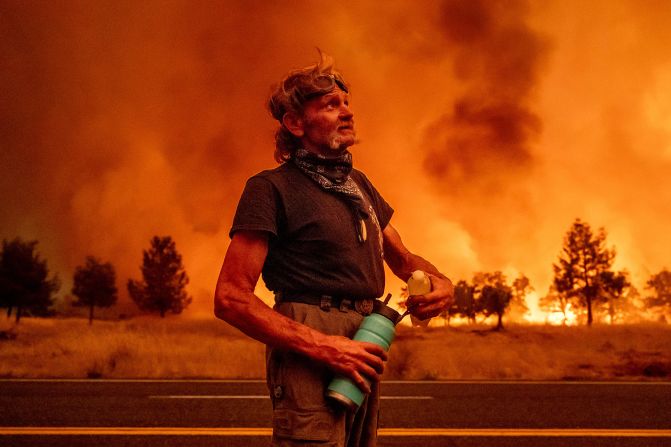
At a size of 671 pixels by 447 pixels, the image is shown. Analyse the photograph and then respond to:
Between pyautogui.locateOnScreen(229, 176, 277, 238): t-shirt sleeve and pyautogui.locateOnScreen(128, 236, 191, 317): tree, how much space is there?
60388mm

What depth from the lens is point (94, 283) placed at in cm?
5703

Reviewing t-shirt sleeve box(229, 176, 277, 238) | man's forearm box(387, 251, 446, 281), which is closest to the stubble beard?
t-shirt sleeve box(229, 176, 277, 238)

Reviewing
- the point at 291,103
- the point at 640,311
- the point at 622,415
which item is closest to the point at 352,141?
the point at 291,103

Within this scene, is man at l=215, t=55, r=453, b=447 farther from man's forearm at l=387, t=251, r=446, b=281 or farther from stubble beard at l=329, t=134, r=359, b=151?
man's forearm at l=387, t=251, r=446, b=281

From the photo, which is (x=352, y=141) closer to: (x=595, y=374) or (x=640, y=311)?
(x=595, y=374)

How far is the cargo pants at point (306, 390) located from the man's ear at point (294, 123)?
0.57m

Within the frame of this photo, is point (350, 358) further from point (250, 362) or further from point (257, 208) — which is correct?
point (250, 362)

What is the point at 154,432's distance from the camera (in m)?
6.89

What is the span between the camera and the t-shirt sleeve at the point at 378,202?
2.54m

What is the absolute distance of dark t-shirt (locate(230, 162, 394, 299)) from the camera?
6.84 feet

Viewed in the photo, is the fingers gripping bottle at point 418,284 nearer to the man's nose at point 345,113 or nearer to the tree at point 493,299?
the man's nose at point 345,113

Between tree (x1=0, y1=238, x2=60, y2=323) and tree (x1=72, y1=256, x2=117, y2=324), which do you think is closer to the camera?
tree (x1=0, y1=238, x2=60, y2=323)

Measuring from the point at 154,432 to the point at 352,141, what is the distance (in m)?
5.56

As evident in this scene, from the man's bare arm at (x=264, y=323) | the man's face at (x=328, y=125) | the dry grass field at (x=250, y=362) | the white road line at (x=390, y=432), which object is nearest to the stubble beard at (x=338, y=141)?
the man's face at (x=328, y=125)
